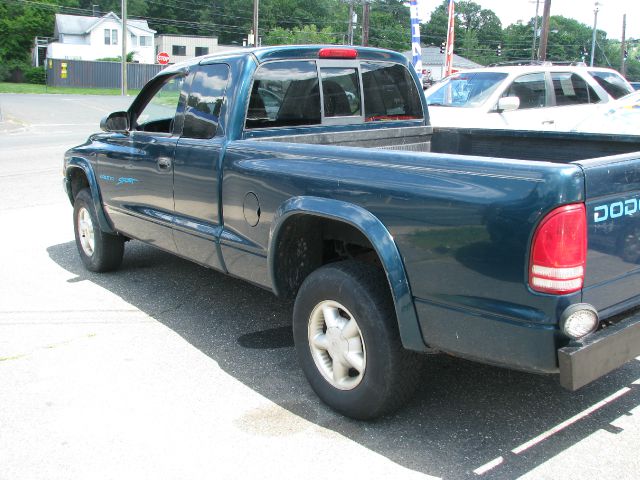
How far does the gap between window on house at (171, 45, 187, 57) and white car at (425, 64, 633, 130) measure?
91.3 metres

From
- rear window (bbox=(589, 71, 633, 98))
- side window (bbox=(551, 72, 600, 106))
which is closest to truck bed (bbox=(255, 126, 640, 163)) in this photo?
side window (bbox=(551, 72, 600, 106))

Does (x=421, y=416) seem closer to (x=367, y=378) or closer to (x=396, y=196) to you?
(x=367, y=378)

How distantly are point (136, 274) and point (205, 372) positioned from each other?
93.5 inches

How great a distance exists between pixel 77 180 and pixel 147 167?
1.74 meters

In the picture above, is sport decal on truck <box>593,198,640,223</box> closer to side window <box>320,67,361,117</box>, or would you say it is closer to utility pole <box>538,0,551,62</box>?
side window <box>320,67,361,117</box>

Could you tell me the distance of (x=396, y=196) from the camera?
305 centimetres

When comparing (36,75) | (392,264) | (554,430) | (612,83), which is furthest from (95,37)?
(554,430)

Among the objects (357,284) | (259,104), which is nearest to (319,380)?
(357,284)

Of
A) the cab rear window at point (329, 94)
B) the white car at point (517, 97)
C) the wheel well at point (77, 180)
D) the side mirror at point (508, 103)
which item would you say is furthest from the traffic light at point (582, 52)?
the wheel well at point (77, 180)

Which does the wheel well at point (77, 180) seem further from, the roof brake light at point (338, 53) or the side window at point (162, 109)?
the roof brake light at point (338, 53)

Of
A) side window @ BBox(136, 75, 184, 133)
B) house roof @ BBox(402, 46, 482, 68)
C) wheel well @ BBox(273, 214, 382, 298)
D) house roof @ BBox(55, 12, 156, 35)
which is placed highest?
house roof @ BBox(55, 12, 156, 35)

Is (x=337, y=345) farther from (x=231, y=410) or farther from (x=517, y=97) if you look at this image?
(x=517, y=97)

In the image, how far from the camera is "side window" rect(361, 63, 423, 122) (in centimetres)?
501

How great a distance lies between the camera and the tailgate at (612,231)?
8.80 feet
